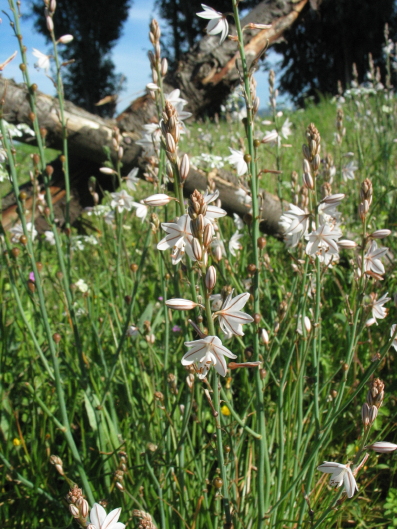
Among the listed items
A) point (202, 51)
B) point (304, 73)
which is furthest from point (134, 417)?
point (304, 73)

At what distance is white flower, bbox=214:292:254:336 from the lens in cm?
83

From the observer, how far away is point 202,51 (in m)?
3.64

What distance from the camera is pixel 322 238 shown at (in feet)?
3.96

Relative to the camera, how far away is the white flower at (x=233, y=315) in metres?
0.83

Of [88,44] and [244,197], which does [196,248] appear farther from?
[88,44]

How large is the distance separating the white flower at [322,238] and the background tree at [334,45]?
21.0m

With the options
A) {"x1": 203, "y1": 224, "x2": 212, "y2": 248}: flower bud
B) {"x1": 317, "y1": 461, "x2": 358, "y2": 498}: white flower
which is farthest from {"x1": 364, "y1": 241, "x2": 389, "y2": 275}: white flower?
{"x1": 203, "y1": 224, "x2": 212, "y2": 248}: flower bud

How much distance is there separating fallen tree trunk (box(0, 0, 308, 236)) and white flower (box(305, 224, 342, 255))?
1.86 m

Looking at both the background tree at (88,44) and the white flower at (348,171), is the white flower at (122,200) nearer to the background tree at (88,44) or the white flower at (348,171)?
the white flower at (348,171)

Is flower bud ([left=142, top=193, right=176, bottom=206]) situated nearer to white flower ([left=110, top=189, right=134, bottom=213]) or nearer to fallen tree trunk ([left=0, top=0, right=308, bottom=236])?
white flower ([left=110, top=189, right=134, bottom=213])

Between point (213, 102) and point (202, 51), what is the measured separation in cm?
53

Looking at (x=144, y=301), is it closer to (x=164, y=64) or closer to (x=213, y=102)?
(x=164, y=64)

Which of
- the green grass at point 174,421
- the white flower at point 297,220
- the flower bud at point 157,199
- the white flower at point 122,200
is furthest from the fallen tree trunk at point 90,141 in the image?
the flower bud at point 157,199

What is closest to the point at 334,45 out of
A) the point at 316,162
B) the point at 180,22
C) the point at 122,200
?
the point at 180,22
